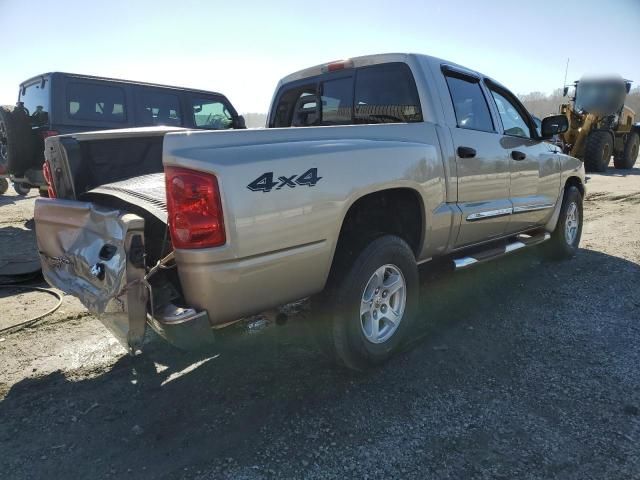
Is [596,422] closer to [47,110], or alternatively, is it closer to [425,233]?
[425,233]

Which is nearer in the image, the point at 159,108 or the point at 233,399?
the point at 233,399

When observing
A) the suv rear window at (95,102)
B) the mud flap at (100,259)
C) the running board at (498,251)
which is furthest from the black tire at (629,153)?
the mud flap at (100,259)

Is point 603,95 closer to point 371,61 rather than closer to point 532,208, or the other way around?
point 532,208

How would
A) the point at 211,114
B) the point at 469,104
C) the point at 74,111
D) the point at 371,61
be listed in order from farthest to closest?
the point at 211,114
the point at 74,111
the point at 469,104
the point at 371,61

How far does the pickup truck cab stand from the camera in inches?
85.0

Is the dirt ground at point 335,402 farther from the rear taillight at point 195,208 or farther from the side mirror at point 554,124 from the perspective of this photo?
the side mirror at point 554,124

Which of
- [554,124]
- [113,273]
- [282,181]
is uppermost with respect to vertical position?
[554,124]

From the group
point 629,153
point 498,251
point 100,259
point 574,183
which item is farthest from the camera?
point 629,153

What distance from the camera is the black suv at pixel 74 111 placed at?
6.71 metres

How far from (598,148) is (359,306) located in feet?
49.8

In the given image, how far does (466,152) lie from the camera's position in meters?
3.53

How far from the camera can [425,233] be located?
10.8 ft

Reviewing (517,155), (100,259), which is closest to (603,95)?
(517,155)

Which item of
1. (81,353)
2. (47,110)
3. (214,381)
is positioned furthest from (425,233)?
(47,110)
